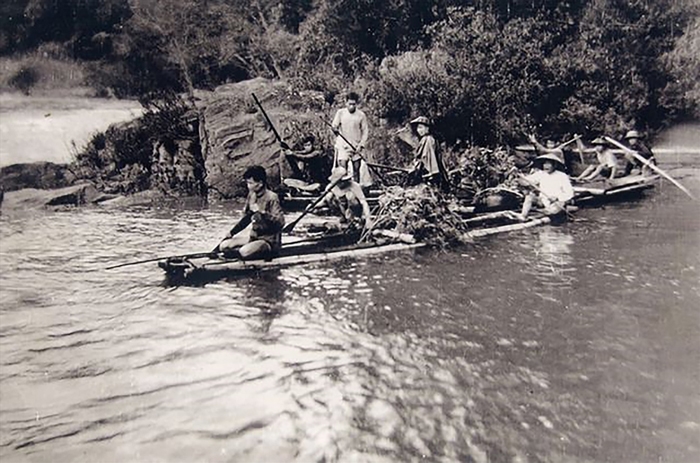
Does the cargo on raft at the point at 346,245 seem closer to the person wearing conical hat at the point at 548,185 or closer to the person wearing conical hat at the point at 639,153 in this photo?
the person wearing conical hat at the point at 548,185

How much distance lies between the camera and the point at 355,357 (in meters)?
4.00

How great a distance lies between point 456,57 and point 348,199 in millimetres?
3760

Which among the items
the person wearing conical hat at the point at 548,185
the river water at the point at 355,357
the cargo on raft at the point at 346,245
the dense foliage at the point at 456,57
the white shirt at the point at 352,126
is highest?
the dense foliage at the point at 456,57

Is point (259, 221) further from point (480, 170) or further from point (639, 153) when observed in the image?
point (639, 153)

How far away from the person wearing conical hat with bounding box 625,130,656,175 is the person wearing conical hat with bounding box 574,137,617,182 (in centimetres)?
24

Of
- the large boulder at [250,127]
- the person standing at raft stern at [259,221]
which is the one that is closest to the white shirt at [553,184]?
the large boulder at [250,127]

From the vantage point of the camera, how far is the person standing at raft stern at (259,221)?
5.50m

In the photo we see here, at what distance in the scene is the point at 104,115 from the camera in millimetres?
8836

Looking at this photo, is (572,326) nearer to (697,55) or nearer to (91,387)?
(91,387)

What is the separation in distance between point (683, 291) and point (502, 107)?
5.07 meters

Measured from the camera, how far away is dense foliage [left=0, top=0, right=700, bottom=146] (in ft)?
28.5

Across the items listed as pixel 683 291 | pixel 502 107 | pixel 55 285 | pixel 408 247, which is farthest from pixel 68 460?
pixel 502 107

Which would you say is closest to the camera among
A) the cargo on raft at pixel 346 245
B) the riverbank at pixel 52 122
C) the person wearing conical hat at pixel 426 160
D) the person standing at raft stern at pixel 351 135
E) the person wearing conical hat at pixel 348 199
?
the cargo on raft at pixel 346 245

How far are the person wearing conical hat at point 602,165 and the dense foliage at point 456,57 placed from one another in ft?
2.64
